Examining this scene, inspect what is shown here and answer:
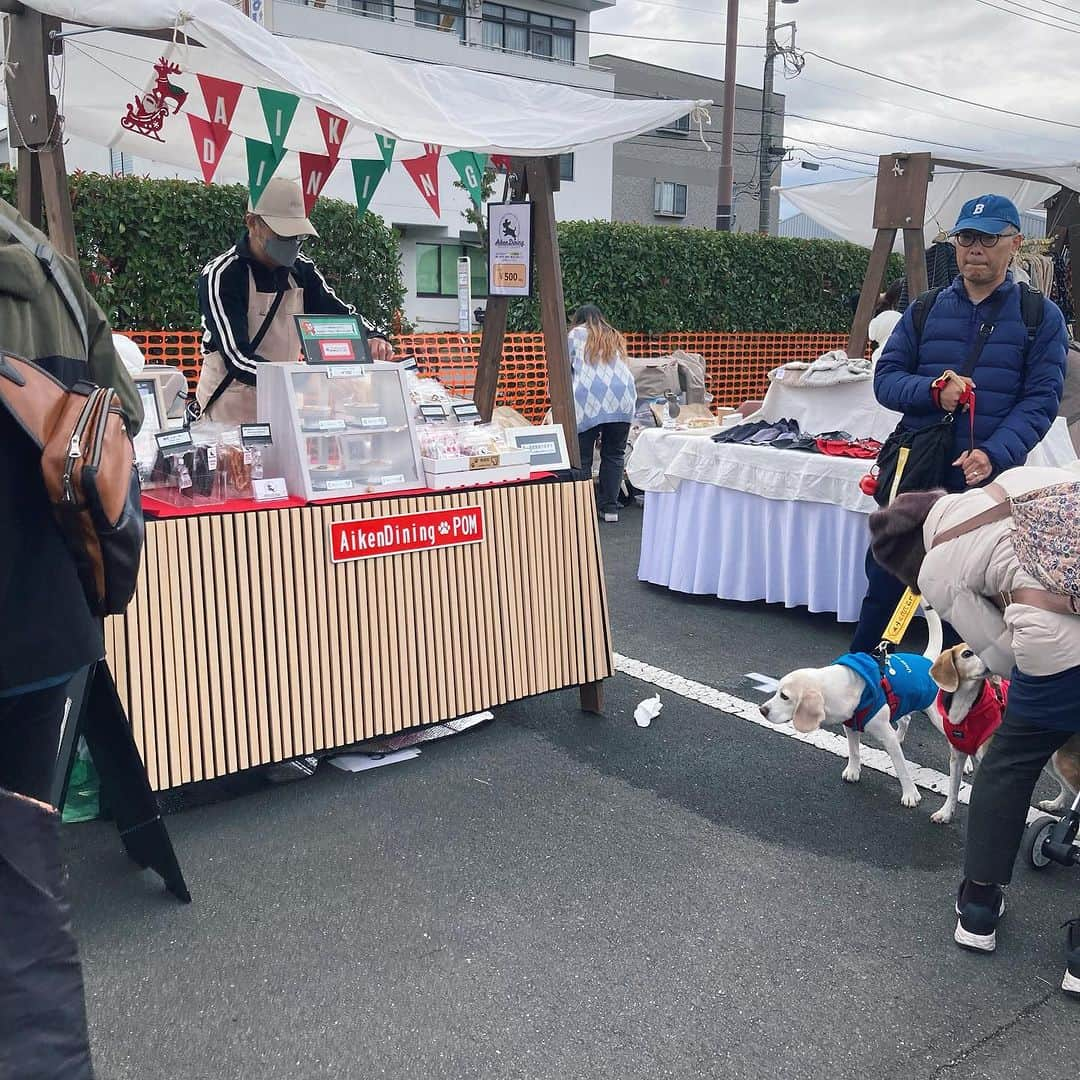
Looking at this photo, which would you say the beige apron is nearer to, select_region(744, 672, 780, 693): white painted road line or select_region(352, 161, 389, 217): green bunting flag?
select_region(352, 161, 389, 217): green bunting flag

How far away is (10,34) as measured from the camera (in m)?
3.63

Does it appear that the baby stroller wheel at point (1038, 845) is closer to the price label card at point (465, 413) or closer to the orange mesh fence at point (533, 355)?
the price label card at point (465, 413)

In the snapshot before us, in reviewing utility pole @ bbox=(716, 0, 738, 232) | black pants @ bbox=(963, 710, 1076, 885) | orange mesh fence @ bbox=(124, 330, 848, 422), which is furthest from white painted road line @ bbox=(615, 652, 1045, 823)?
utility pole @ bbox=(716, 0, 738, 232)

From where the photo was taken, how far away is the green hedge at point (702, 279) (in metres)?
13.8

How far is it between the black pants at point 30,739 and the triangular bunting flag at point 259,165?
3.41m

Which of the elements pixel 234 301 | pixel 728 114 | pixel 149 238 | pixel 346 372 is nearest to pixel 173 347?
pixel 149 238

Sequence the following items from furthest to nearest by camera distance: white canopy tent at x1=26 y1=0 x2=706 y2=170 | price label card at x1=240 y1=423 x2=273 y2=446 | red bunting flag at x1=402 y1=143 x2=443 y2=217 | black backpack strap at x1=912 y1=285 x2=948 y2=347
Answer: red bunting flag at x1=402 y1=143 x2=443 y2=217 < black backpack strap at x1=912 y1=285 x2=948 y2=347 < price label card at x1=240 y1=423 x2=273 y2=446 < white canopy tent at x1=26 y1=0 x2=706 y2=170

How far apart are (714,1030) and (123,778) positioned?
175cm

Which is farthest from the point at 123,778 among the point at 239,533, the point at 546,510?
the point at 546,510

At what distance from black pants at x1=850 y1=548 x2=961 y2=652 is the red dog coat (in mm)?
834

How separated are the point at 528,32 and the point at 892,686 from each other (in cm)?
3491

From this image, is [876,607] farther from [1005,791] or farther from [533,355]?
[533,355]

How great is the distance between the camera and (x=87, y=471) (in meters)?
1.73

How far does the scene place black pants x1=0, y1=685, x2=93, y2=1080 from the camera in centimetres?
172
